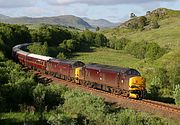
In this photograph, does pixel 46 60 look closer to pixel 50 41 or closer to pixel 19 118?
pixel 19 118

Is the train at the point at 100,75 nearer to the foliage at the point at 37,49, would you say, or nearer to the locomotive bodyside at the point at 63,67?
the locomotive bodyside at the point at 63,67

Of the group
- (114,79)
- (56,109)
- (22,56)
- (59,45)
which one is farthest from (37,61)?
(59,45)

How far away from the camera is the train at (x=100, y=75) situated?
128ft

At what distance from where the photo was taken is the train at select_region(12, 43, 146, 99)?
3903cm

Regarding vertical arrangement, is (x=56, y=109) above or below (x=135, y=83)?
below

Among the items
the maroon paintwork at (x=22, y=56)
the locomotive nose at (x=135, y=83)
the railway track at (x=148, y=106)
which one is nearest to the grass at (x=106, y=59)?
the maroon paintwork at (x=22, y=56)

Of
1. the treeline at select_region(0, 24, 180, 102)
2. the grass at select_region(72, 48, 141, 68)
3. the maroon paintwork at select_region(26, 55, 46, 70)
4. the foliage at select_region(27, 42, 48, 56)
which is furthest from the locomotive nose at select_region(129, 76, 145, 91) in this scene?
the grass at select_region(72, 48, 141, 68)

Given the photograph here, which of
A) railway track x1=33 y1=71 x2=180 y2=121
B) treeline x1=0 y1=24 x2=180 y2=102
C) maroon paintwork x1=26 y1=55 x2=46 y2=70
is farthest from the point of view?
maroon paintwork x1=26 y1=55 x2=46 y2=70

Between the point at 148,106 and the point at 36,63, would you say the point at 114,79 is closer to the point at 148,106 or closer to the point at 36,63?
the point at 148,106

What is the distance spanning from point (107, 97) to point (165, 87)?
56.7 feet

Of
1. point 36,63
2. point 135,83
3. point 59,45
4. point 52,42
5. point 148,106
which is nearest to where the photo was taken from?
point 148,106

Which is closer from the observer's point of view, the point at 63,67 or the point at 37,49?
the point at 63,67

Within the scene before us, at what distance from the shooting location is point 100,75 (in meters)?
44.7

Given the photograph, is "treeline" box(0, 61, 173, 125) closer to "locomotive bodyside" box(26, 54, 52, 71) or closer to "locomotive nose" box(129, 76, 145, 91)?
"locomotive nose" box(129, 76, 145, 91)
